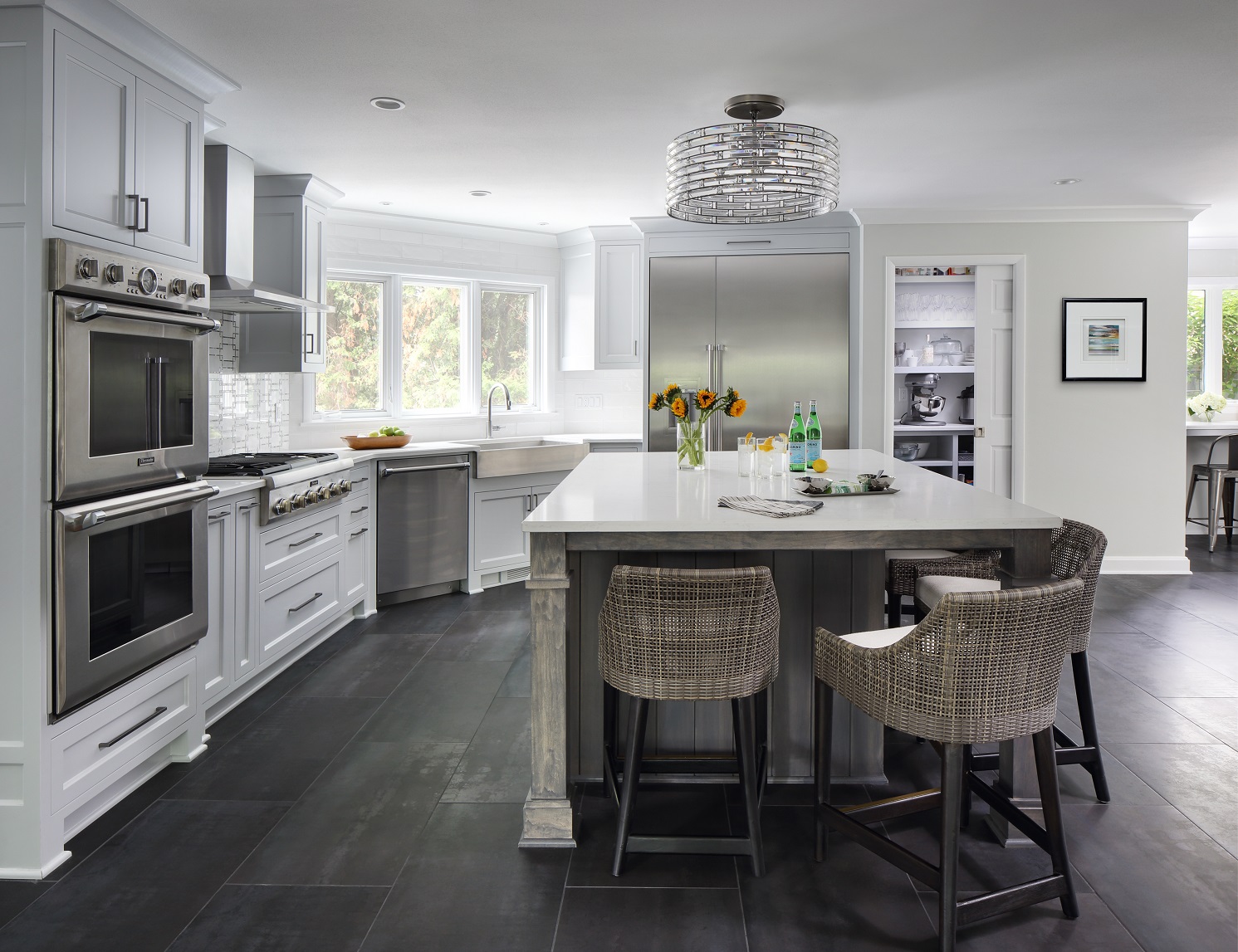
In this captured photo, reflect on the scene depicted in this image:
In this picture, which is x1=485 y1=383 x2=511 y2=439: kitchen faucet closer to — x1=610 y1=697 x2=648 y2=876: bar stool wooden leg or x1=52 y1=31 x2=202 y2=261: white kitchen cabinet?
x1=52 y1=31 x2=202 y2=261: white kitchen cabinet

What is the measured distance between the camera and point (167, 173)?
2.84 metres

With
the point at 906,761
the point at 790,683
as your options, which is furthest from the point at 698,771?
the point at 906,761

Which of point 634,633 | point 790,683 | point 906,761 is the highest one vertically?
point 634,633

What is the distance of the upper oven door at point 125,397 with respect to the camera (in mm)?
2293

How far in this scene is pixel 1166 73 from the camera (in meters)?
3.21

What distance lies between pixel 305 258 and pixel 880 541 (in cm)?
366

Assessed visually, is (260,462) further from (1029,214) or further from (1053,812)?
(1029,214)

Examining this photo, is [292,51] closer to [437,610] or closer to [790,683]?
[790,683]

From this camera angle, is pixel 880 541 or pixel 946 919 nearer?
pixel 946 919

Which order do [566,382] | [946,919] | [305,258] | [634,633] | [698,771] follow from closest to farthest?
1. [946,919]
2. [634,633]
3. [698,771]
4. [305,258]
5. [566,382]

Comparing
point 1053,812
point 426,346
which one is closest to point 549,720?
point 1053,812

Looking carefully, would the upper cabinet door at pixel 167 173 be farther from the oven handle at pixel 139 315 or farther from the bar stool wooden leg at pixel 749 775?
the bar stool wooden leg at pixel 749 775

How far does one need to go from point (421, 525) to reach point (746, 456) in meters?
2.40

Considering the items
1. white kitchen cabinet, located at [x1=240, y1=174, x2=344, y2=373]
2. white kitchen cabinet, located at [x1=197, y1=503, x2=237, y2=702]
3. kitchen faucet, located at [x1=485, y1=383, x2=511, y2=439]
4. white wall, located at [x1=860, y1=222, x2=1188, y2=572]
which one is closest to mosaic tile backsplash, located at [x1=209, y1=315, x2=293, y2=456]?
white kitchen cabinet, located at [x1=240, y1=174, x2=344, y2=373]
